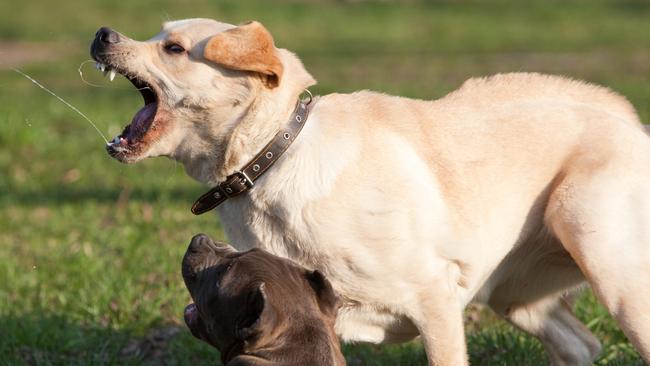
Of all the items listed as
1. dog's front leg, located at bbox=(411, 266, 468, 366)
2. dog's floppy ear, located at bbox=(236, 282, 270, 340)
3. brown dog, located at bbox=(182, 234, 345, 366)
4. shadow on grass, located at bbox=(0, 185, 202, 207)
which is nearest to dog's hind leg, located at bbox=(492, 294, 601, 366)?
dog's front leg, located at bbox=(411, 266, 468, 366)

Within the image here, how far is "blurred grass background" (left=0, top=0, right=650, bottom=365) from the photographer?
21.0 ft

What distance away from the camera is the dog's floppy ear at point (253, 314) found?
4.37 metres

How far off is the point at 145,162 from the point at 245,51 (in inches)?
259

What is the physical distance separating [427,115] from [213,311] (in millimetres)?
1485

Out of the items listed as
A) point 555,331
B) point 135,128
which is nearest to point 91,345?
point 135,128

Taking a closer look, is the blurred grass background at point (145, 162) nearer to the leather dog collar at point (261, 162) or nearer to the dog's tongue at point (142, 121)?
the dog's tongue at point (142, 121)

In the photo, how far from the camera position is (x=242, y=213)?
5082 mm

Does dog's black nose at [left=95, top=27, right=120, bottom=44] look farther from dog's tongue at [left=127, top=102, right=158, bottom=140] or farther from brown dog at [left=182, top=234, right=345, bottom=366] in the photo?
brown dog at [left=182, top=234, right=345, bottom=366]

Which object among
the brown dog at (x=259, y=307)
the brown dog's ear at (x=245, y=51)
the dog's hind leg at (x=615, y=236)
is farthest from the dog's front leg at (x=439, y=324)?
the brown dog's ear at (x=245, y=51)

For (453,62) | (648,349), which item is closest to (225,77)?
(648,349)

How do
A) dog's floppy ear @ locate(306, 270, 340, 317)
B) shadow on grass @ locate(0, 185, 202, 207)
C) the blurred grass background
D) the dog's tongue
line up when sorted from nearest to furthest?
dog's floppy ear @ locate(306, 270, 340, 317)
the dog's tongue
the blurred grass background
shadow on grass @ locate(0, 185, 202, 207)

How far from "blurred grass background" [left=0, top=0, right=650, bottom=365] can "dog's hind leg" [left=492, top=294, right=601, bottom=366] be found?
0.17 meters

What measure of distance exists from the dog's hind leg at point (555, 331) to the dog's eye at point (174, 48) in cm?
221

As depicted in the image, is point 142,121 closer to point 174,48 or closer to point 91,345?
point 174,48
